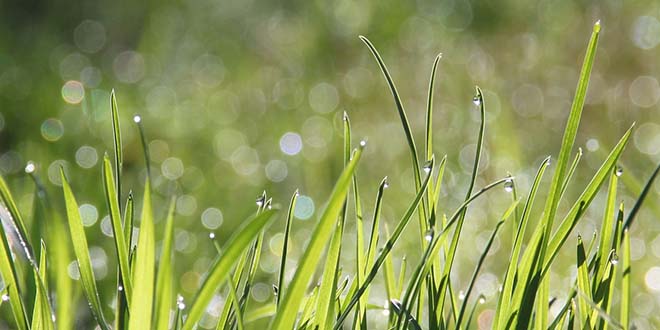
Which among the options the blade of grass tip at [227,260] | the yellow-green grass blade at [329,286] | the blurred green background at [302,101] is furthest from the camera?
the blurred green background at [302,101]

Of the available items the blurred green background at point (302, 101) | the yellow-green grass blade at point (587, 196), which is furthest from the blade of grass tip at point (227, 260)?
the blurred green background at point (302, 101)

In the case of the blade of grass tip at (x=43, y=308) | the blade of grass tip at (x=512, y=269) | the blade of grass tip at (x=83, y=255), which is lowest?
the blade of grass tip at (x=43, y=308)

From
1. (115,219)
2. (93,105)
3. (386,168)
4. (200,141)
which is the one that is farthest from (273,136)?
(115,219)

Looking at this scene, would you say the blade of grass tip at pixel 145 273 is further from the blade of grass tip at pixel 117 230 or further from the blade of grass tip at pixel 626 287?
the blade of grass tip at pixel 626 287

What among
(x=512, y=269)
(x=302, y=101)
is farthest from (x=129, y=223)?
(x=302, y=101)

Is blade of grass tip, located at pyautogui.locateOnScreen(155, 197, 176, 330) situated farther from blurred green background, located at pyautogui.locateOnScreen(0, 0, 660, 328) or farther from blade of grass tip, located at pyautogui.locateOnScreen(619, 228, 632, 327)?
blurred green background, located at pyautogui.locateOnScreen(0, 0, 660, 328)

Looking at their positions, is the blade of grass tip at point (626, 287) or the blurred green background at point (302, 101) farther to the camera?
the blurred green background at point (302, 101)
